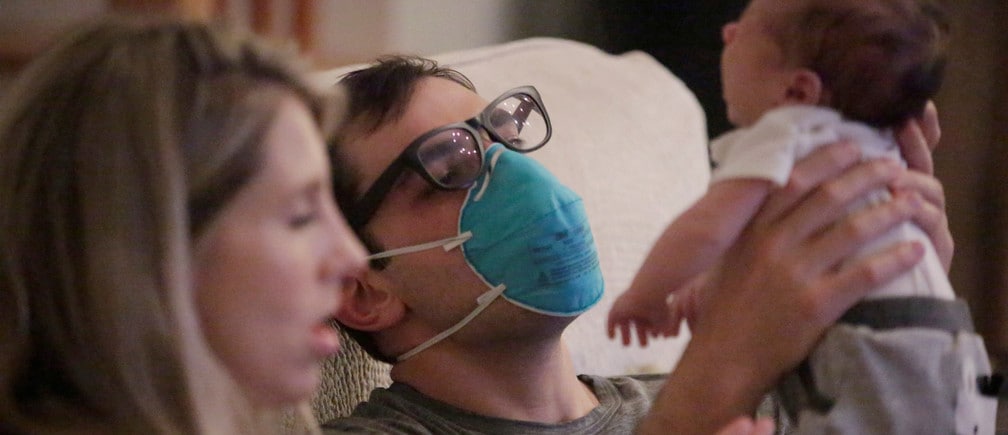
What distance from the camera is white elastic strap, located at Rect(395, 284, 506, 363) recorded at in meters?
1.11

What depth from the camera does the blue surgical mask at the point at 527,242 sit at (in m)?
1.09

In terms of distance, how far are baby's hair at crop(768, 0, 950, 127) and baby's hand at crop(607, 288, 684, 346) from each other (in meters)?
Answer: 0.24

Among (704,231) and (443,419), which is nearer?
(704,231)

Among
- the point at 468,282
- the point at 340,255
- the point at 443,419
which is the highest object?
the point at 340,255

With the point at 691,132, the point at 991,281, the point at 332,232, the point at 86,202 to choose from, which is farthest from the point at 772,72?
the point at 991,281

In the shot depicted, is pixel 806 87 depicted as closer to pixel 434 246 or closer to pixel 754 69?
pixel 754 69

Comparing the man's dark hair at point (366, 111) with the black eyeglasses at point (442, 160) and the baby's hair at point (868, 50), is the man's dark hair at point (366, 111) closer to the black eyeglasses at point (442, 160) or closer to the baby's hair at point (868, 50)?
the black eyeglasses at point (442, 160)

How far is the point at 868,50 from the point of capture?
83 cm

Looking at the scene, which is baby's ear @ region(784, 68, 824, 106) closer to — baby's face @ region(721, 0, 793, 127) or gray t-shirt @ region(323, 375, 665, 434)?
baby's face @ region(721, 0, 793, 127)

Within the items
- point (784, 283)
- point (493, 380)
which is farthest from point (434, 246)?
point (784, 283)

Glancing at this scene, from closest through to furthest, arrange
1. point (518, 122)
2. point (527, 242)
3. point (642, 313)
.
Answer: point (642, 313) < point (527, 242) < point (518, 122)

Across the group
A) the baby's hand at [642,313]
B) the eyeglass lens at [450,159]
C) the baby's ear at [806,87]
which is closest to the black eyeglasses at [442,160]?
the eyeglass lens at [450,159]

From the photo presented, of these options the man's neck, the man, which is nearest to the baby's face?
the man

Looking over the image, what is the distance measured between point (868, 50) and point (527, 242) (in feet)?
1.36
